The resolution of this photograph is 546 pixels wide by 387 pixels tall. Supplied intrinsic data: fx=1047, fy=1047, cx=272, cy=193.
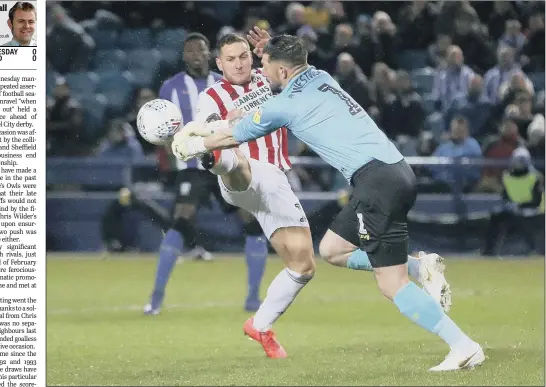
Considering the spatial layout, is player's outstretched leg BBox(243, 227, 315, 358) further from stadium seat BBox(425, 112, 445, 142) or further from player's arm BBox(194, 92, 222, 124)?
stadium seat BBox(425, 112, 445, 142)

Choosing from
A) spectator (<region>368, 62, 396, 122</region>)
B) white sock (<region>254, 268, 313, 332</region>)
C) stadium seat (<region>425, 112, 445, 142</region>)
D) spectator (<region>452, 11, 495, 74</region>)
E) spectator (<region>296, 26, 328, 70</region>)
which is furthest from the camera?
spectator (<region>452, 11, 495, 74</region>)

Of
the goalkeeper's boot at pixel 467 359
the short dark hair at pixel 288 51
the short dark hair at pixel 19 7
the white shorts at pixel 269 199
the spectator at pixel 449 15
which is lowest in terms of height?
the goalkeeper's boot at pixel 467 359

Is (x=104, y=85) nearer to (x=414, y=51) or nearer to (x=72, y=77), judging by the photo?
(x=72, y=77)

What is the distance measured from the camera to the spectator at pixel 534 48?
10773 mm

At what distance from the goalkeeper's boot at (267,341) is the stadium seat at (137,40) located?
18.8ft

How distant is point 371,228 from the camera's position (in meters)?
4.95

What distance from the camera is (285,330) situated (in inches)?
266

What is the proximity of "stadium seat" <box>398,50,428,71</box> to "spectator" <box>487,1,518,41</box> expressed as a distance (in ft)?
2.54

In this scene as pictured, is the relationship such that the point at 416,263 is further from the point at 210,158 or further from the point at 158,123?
the point at 158,123

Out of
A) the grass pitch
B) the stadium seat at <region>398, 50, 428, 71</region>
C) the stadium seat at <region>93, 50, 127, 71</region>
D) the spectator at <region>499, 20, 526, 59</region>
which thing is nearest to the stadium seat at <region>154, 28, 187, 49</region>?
the stadium seat at <region>93, 50, 127, 71</region>

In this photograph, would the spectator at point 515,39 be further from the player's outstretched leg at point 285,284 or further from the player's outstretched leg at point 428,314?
the player's outstretched leg at point 428,314

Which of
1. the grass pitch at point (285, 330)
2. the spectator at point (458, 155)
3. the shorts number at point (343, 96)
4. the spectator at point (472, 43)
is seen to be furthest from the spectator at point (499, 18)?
the shorts number at point (343, 96)

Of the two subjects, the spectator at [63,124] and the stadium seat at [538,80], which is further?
the stadium seat at [538,80]

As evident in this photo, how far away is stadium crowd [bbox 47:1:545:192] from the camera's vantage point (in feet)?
33.3
